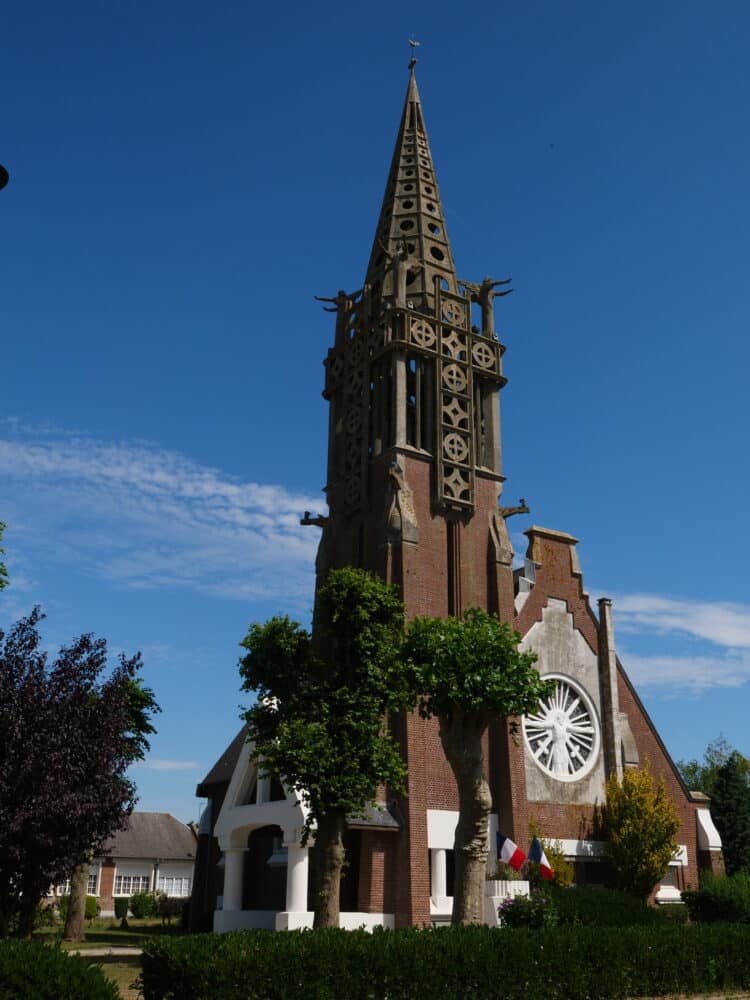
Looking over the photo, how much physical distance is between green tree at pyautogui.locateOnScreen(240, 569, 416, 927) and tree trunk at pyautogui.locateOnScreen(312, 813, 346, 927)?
0.08 ft

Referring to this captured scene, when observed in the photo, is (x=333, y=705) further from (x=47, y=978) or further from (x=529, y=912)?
(x=47, y=978)

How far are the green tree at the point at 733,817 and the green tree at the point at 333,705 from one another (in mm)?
32174

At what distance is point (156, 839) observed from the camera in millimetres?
71250

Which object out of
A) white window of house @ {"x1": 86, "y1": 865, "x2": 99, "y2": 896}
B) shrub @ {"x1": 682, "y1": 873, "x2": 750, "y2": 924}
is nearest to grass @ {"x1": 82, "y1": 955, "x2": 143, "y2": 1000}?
shrub @ {"x1": 682, "y1": 873, "x2": 750, "y2": 924}

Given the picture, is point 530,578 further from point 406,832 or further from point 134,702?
point 134,702

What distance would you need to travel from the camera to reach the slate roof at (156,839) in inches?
2702

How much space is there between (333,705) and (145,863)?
166 feet

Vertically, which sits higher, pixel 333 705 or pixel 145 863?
pixel 333 705

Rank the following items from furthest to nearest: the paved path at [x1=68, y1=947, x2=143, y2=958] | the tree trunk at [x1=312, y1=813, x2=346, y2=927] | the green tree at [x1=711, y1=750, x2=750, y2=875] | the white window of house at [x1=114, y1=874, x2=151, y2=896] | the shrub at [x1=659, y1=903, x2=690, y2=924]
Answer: the white window of house at [x1=114, y1=874, x2=151, y2=896] → the green tree at [x1=711, y1=750, x2=750, y2=875] → the shrub at [x1=659, y1=903, x2=690, y2=924] → the paved path at [x1=68, y1=947, x2=143, y2=958] → the tree trunk at [x1=312, y1=813, x2=346, y2=927]

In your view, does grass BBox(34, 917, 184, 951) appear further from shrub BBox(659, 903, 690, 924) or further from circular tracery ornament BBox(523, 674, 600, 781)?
shrub BBox(659, 903, 690, 924)

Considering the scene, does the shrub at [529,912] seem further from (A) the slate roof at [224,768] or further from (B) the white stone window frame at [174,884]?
(B) the white stone window frame at [174,884]

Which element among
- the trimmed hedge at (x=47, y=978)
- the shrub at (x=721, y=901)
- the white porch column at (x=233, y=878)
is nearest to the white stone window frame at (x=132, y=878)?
the white porch column at (x=233, y=878)

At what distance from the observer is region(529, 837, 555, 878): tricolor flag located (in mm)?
31047

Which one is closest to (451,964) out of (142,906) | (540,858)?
(540,858)
